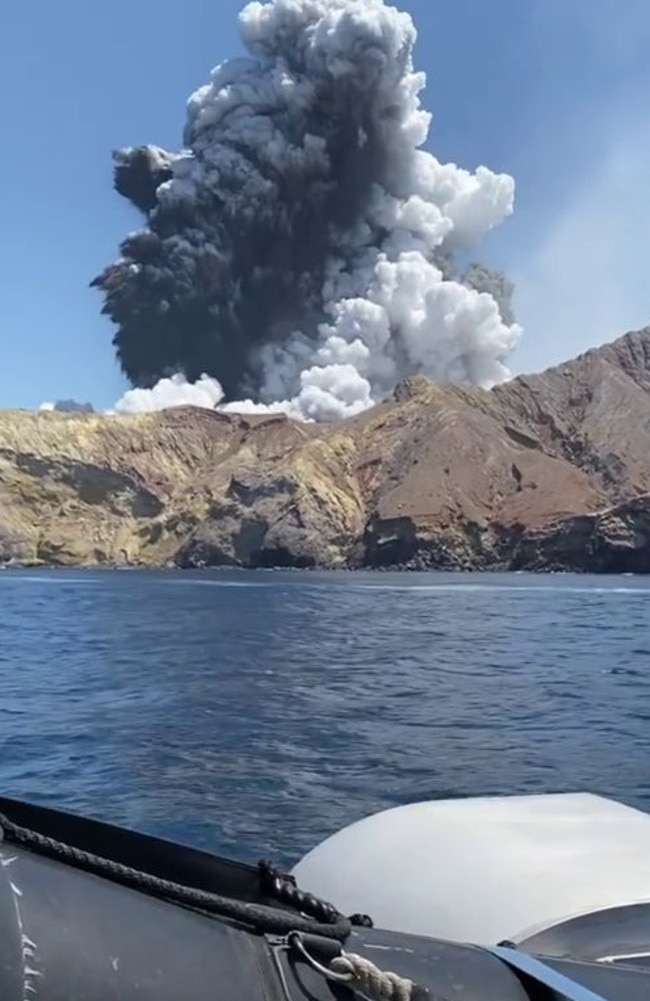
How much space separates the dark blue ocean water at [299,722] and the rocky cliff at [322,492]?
9344 cm

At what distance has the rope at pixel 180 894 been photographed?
2080 mm

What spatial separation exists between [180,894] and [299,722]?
40.6 feet

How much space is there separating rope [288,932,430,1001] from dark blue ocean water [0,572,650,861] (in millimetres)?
5874

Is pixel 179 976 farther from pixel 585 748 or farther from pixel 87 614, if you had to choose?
pixel 87 614

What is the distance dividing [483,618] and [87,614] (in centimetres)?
1397

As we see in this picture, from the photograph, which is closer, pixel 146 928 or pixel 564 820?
pixel 146 928

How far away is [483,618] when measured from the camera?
4109 cm

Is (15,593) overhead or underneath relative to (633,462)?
underneath

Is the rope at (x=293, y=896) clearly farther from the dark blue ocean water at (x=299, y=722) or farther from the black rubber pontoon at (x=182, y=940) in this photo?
the dark blue ocean water at (x=299, y=722)

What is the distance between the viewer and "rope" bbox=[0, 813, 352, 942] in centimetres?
208

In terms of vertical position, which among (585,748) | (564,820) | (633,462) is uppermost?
(633,462)

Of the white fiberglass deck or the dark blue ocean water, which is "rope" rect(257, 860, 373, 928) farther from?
the dark blue ocean water

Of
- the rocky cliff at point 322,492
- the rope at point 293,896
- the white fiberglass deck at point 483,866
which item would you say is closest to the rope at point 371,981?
the rope at point 293,896

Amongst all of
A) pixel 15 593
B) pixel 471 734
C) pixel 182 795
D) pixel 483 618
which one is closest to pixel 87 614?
pixel 483 618
